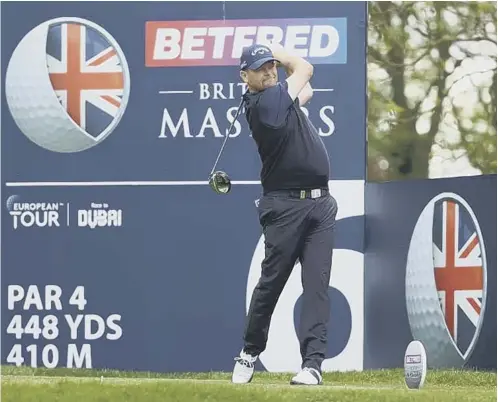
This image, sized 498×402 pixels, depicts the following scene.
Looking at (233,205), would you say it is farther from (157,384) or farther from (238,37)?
(157,384)

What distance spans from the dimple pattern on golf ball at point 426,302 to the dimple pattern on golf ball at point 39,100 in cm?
267

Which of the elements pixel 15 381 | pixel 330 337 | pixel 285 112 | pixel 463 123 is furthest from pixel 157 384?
pixel 463 123

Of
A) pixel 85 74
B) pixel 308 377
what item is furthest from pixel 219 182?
pixel 85 74

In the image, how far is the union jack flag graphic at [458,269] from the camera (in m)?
11.0

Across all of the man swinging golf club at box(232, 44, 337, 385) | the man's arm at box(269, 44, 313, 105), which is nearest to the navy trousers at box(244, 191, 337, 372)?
the man swinging golf club at box(232, 44, 337, 385)

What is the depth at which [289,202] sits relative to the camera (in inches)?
325

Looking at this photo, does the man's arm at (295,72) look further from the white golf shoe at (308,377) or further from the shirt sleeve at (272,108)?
the white golf shoe at (308,377)

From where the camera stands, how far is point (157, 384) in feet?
24.0

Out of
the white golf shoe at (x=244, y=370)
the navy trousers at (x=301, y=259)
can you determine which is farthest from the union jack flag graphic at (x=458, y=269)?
the white golf shoe at (x=244, y=370)

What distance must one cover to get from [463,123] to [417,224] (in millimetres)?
15270

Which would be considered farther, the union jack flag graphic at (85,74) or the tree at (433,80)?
the tree at (433,80)

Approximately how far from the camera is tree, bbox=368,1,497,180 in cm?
2541

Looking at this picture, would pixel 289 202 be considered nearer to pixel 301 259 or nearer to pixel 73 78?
pixel 301 259

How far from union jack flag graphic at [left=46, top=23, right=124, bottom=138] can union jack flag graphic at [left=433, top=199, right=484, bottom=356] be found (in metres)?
2.70
